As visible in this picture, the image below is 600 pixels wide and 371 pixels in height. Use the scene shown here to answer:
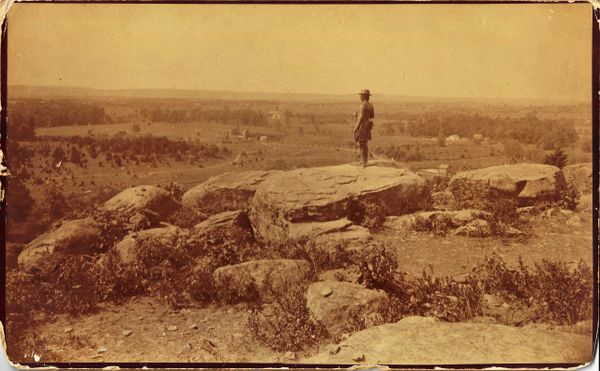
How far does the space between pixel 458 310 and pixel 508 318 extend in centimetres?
58

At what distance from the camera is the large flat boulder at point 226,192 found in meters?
6.87

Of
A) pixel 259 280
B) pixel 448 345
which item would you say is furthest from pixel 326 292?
pixel 448 345

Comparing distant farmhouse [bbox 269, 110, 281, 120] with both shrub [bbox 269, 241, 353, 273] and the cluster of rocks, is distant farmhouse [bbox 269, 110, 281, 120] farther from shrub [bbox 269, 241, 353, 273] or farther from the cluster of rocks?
shrub [bbox 269, 241, 353, 273]

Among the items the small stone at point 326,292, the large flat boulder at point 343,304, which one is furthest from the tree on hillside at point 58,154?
the small stone at point 326,292

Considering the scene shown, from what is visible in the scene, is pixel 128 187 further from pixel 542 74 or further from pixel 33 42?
pixel 542 74

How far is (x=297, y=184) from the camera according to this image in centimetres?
686

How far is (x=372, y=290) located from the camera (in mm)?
6633

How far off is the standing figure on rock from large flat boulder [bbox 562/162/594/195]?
238 cm

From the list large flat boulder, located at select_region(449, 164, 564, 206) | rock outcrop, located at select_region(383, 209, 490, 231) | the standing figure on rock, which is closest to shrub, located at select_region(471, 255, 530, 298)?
rock outcrop, located at select_region(383, 209, 490, 231)

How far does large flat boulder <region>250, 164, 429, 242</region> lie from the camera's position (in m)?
6.81

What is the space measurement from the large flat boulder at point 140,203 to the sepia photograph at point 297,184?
23 millimetres

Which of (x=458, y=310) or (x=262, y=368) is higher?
(x=458, y=310)

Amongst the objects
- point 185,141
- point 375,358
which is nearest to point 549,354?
point 375,358

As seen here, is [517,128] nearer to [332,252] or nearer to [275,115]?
[332,252]
